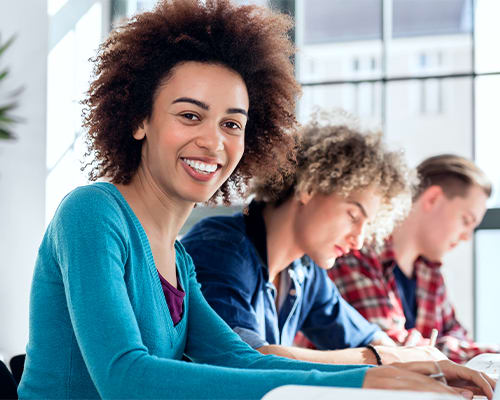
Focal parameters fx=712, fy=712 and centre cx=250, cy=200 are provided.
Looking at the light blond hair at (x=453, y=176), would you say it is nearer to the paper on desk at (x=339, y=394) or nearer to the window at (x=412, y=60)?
the paper on desk at (x=339, y=394)

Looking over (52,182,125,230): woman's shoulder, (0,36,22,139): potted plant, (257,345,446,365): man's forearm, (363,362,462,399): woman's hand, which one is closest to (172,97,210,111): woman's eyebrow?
(52,182,125,230): woman's shoulder

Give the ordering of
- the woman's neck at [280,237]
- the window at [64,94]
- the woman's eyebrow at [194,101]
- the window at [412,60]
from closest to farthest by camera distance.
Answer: the woman's eyebrow at [194,101] < the woman's neck at [280,237] < the window at [64,94] < the window at [412,60]

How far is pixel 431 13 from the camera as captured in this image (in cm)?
2202

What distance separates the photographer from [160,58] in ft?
4.16

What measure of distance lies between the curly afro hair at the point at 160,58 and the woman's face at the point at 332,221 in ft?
2.01

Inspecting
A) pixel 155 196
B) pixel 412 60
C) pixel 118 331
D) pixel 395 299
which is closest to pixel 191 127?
pixel 155 196

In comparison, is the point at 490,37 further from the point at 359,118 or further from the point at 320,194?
the point at 320,194

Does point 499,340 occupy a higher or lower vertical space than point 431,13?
lower

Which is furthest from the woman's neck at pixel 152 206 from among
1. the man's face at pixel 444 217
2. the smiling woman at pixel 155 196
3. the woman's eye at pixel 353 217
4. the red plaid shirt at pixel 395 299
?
the man's face at pixel 444 217

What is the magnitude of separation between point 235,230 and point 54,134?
162cm

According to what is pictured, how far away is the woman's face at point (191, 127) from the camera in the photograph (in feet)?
4.02

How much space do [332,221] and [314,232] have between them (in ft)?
0.20

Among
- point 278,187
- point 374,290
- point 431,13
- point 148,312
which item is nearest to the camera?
point 148,312

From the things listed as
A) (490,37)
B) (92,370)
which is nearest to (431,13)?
(490,37)
